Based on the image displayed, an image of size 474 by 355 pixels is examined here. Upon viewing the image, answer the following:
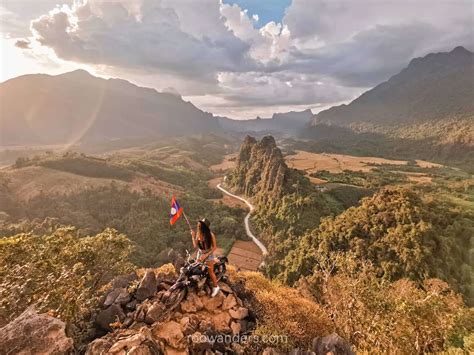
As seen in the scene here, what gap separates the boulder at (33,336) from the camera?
926 cm

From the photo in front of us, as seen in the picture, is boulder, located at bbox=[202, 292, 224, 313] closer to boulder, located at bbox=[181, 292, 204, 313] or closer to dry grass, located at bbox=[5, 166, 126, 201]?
boulder, located at bbox=[181, 292, 204, 313]

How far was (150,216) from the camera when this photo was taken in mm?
75875

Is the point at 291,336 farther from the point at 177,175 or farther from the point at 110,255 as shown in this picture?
the point at 177,175

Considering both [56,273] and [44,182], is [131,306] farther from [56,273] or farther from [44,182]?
[44,182]

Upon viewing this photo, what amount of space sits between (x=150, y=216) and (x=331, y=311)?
65346 mm

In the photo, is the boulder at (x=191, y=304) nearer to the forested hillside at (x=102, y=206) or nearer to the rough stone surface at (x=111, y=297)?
the rough stone surface at (x=111, y=297)

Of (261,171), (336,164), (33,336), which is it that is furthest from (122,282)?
(336,164)

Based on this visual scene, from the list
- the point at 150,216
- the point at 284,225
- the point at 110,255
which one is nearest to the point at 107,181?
the point at 150,216

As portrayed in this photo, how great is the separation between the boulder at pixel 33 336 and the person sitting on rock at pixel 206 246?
643 centimetres

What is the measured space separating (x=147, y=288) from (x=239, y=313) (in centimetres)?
543

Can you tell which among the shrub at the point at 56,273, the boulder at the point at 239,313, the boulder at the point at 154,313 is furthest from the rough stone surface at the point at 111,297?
the boulder at the point at 239,313

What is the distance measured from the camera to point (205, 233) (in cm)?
1374

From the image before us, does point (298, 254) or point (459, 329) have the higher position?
point (459, 329)

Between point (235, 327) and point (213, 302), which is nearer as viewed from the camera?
point (235, 327)
